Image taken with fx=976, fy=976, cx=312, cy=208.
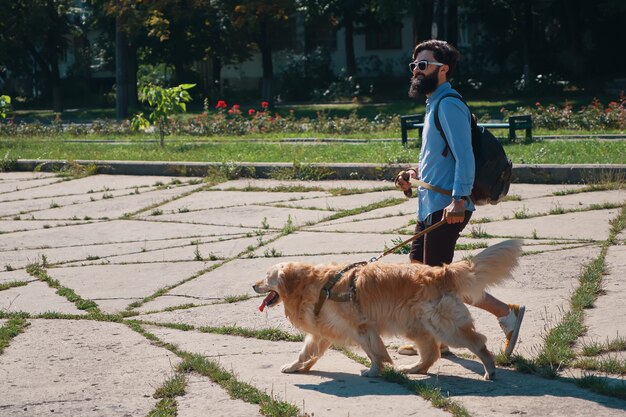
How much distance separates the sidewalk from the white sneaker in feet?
0.59

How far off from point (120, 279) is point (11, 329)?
178 centimetres

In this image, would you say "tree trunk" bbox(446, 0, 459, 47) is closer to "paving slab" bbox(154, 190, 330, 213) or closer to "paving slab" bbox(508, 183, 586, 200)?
"paving slab" bbox(154, 190, 330, 213)

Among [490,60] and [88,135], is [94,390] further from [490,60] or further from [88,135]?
[490,60]

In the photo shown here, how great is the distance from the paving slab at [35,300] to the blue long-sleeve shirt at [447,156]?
10.5ft

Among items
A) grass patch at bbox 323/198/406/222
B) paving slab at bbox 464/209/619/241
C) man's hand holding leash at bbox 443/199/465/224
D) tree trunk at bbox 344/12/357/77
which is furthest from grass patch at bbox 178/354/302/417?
tree trunk at bbox 344/12/357/77

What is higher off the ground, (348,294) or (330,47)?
(330,47)

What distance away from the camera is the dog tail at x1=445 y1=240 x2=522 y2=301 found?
5.69 m

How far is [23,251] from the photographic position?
10.5 meters

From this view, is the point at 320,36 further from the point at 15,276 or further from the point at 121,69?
the point at 15,276

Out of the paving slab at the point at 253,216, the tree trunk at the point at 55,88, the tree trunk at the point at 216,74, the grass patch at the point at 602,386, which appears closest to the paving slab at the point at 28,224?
the paving slab at the point at 253,216

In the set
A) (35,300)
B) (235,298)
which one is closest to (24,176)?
(35,300)

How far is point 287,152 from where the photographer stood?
653 inches

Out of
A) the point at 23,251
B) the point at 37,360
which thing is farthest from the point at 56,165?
the point at 37,360

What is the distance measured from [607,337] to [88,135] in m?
20.3
